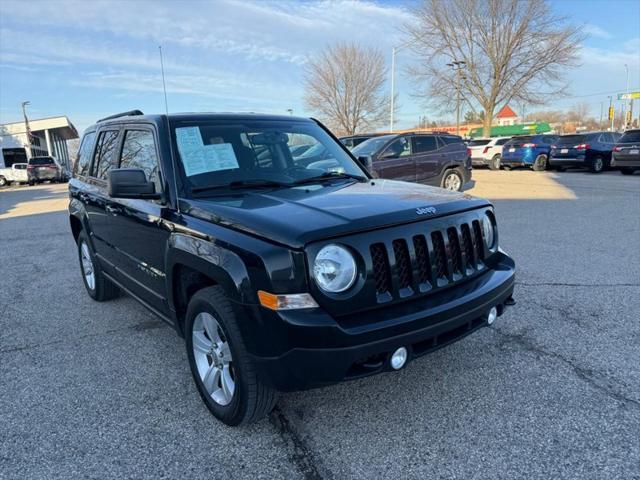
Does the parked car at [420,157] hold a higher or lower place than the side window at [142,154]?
lower

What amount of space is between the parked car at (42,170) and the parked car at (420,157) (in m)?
24.7

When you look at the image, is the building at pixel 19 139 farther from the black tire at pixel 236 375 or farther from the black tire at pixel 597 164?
the black tire at pixel 236 375

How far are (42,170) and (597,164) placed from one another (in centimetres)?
3018

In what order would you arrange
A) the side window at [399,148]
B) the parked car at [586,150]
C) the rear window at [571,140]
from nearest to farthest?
1. the side window at [399,148]
2. the parked car at [586,150]
3. the rear window at [571,140]

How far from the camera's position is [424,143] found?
12.6 m

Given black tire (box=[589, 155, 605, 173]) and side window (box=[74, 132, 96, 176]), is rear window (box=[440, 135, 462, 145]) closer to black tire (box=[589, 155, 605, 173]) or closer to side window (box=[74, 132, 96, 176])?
black tire (box=[589, 155, 605, 173])

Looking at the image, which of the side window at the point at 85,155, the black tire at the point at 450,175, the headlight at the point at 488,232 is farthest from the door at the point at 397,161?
the headlight at the point at 488,232

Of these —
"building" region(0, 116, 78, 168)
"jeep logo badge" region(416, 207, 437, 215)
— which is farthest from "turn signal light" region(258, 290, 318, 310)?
"building" region(0, 116, 78, 168)

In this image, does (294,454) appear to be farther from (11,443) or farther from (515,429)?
(11,443)

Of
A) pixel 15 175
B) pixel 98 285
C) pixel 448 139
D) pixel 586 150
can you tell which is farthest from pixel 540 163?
pixel 15 175

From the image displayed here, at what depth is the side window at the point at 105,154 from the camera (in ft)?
14.0

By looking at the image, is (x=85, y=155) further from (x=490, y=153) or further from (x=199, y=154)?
(x=490, y=153)

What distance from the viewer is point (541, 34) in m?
33.4

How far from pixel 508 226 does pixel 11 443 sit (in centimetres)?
776
